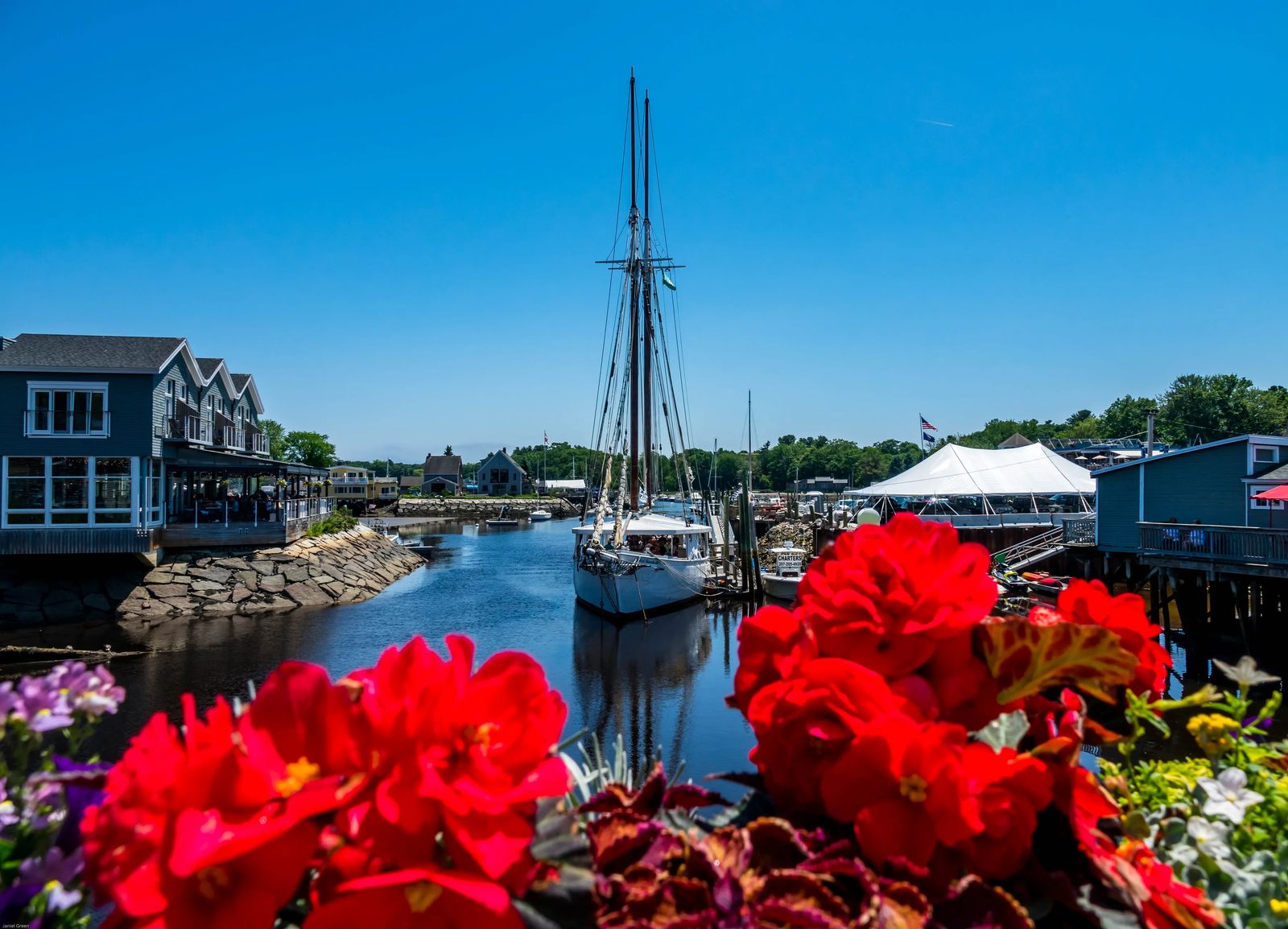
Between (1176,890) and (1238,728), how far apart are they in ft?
2.28

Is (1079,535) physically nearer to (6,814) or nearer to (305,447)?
(6,814)

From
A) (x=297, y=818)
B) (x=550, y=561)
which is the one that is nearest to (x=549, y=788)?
(x=297, y=818)

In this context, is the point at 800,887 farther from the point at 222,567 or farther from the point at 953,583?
the point at 222,567

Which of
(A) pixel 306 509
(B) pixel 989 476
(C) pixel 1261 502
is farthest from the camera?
(B) pixel 989 476

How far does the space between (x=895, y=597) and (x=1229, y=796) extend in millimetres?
886

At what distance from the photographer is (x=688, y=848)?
1.40m

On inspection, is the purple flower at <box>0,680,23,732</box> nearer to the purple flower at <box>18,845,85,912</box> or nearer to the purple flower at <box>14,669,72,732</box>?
the purple flower at <box>14,669,72,732</box>

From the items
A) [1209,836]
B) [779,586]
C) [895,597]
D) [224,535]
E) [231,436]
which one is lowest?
[779,586]

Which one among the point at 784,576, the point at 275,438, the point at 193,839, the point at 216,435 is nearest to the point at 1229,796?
the point at 193,839

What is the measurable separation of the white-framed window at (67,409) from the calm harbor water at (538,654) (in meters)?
7.60

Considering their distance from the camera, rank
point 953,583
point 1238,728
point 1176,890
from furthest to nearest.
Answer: point 1238,728, point 953,583, point 1176,890

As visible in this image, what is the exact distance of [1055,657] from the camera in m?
1.53

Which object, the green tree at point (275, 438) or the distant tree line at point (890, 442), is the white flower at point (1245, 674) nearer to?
the distant tree line at point (890, 442)

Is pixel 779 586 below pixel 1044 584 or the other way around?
below
